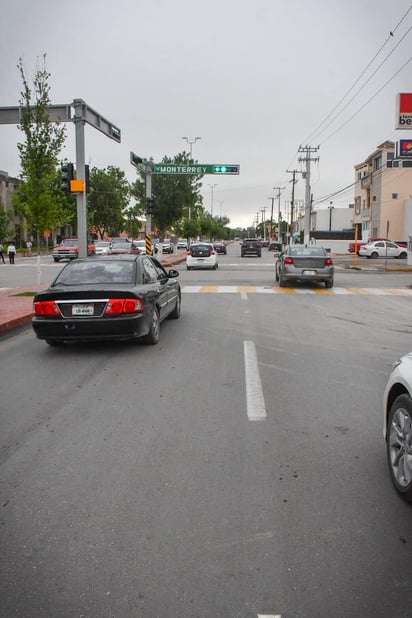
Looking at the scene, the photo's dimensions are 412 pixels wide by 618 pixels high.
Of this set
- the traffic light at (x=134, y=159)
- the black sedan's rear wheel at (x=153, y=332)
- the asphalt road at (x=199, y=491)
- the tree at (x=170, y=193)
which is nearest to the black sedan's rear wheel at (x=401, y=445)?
the asphalt road at (x=199, y=491)

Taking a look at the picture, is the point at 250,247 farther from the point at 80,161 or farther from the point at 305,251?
the point at 80,161

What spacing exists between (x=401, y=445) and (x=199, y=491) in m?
1.34

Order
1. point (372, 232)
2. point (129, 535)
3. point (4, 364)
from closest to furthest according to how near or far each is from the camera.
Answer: point (129, 535) → point (4, 364) → point (372, 232)

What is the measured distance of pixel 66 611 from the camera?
250 centimetres

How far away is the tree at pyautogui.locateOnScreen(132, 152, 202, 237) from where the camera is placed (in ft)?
175

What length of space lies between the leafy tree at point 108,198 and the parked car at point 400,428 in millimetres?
86557

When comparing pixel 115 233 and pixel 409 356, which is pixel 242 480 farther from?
pixel 115 233

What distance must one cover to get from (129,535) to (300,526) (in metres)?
0.98

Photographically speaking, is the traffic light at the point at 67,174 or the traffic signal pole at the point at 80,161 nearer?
the traffic light at the point at 67,174

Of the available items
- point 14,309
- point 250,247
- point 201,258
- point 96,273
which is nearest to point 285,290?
point 14,309

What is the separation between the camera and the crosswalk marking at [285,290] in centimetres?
1731

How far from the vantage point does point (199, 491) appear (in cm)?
368

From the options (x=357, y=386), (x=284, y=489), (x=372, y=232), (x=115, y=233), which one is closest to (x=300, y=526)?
(x=284, y=489)

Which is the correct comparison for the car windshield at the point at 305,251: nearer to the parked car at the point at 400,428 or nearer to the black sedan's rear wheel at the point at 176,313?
the black sedan's rear wheel at the point at 176,313
